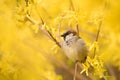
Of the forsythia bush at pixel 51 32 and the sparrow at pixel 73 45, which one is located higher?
the forsythia bush at pixel 51 32

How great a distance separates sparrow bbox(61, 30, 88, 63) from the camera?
1.66 m

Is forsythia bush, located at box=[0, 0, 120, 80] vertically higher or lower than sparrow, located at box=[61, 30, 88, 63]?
higher

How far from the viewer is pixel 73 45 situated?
1.68 m

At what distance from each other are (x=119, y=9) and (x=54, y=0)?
40cm

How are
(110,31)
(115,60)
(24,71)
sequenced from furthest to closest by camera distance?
(115,60) < (110,31) < (24,71)

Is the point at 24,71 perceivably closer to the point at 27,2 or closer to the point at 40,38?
the point at 27,2

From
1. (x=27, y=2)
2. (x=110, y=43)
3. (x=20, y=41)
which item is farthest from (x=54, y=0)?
(x=27, y=2)

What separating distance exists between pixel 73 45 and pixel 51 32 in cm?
11

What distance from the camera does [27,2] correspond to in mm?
1678

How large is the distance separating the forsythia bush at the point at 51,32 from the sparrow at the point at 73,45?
0.14 ft

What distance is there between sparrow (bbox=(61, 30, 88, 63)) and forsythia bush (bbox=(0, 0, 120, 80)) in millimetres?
42

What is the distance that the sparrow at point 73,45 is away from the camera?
5.45 ft

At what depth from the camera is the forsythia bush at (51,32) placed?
170 centimetres

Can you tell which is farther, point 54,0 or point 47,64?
point 47,64
